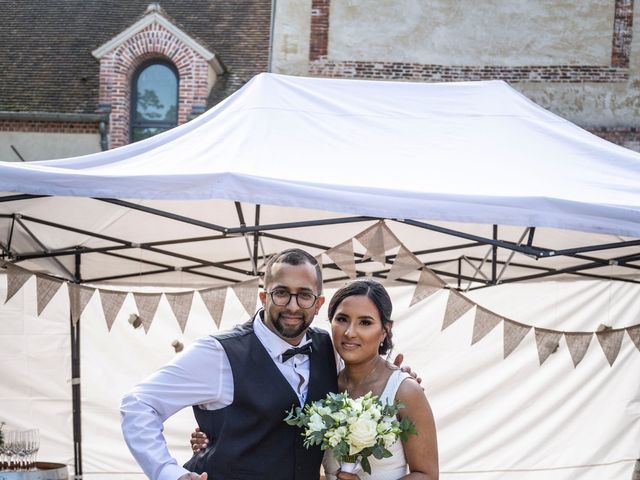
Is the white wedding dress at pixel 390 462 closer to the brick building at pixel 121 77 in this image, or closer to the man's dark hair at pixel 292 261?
the man's dark hair at pixel 292 261

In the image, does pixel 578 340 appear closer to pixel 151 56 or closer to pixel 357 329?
pixel 357 329

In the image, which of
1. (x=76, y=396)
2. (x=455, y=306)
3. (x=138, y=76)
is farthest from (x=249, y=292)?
(x=138, y=76)

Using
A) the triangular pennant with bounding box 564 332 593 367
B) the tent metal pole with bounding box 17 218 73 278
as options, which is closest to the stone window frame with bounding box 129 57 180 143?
the tent metal pole with bounding box 17 218 73 278

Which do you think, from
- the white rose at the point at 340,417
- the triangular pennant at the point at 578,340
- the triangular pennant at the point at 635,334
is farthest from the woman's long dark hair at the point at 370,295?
the triangular pennant at the point at 635,334

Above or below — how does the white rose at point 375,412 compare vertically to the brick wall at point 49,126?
below

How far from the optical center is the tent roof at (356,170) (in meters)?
5.02

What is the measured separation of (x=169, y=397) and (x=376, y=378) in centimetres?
73

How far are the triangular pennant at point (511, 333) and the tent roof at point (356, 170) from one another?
687 mm

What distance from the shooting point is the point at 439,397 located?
9906 millimetres

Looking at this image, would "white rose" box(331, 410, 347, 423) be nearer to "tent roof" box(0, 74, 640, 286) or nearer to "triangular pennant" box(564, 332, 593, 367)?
"tent roof" box(0, 74, 640, 286)

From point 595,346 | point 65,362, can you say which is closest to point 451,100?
point 595,346

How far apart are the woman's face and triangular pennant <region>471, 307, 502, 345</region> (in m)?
2.51

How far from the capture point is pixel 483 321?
233 inches

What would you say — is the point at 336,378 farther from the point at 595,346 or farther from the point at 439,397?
the point at 595,346
